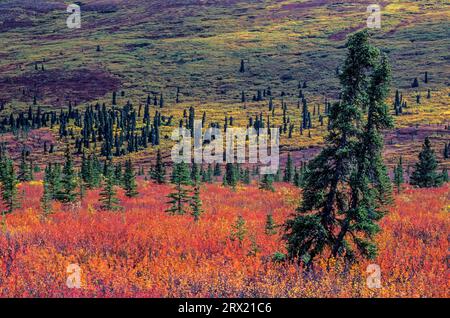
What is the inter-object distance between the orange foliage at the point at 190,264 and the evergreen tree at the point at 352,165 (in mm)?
600

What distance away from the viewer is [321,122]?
9250 cm

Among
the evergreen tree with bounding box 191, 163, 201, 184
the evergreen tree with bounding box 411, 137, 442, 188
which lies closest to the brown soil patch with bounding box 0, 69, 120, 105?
the evergreen tree with bounding box 411, 137, 442, 188

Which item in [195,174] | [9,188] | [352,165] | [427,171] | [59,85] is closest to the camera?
[352,165]

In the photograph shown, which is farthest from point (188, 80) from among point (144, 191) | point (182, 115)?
point (144, 191)

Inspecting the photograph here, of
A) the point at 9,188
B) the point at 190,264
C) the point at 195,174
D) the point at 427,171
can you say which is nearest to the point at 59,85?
the point at 427,171

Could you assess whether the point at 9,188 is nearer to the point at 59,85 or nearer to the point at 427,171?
the point at 427,171

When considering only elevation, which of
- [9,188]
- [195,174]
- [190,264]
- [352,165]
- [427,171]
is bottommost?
[427,171]

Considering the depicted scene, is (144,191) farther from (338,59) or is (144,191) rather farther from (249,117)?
(338,59)

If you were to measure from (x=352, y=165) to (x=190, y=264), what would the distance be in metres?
3.37

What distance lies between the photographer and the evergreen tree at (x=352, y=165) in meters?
8.18

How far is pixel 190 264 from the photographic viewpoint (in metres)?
8.10

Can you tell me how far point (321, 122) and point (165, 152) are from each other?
3196 cm

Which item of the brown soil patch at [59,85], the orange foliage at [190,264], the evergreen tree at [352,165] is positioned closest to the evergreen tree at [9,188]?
the orange foliage at [190,264]

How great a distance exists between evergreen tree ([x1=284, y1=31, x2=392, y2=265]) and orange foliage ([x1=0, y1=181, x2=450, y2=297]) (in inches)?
23.6
